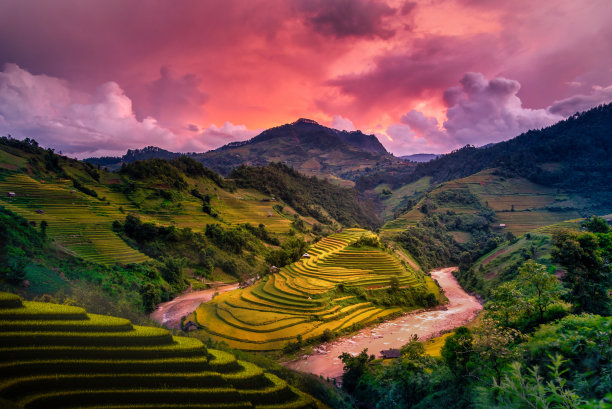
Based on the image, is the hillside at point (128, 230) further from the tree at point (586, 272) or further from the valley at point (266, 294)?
the tree at point (586, 272)

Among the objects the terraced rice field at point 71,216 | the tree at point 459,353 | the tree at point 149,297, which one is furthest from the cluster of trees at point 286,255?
the tree at point 459,353

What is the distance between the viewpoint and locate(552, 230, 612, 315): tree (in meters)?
14.7

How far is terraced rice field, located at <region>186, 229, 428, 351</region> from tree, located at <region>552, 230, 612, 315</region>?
16050 millimetres


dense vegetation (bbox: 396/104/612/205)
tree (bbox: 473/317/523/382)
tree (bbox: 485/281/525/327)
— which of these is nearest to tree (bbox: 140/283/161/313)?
tree (bbox: 473/317/523/382)

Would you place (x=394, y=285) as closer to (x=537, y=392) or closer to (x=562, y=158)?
(x=537, y=392)

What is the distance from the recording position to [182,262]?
128ft

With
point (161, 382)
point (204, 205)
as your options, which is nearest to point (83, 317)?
point (161, 382)

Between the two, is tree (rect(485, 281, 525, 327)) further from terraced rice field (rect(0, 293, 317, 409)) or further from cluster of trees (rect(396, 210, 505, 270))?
cluster of trees (rect(396, 210, 505, 270))

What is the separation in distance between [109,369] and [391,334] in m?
22.9

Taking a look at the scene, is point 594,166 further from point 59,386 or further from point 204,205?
point 59,386

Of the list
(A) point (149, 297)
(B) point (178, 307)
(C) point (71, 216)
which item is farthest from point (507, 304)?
(C) point (71, 216)

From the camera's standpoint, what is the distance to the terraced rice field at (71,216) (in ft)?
104

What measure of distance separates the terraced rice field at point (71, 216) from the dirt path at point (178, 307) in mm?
7229

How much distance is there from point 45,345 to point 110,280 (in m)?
21.9
